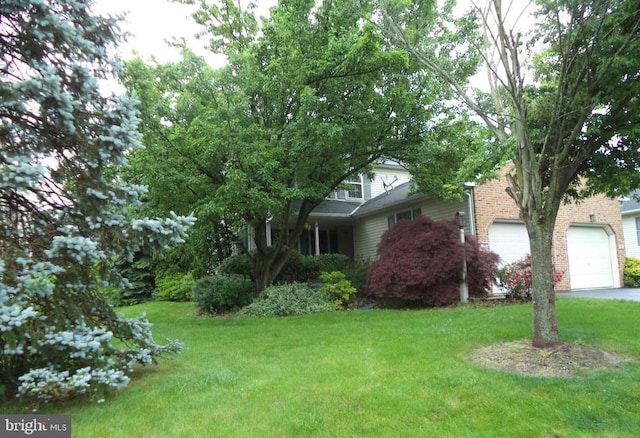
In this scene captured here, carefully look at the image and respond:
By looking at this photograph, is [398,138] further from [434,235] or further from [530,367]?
[530,367]

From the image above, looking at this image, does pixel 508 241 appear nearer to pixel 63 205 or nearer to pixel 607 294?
pixel 607 294

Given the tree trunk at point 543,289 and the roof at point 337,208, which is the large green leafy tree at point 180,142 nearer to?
the tree trunk at point 543,289

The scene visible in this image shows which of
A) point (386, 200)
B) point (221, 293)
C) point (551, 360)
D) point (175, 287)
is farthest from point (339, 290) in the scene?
point (175, 287)

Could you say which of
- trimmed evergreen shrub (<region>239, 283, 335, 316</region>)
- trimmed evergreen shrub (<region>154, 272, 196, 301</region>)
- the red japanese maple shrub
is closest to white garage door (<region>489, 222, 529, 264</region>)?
the red japanese maple shrub

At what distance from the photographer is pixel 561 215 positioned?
16344 mm

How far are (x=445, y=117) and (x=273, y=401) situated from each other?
10.4 metres

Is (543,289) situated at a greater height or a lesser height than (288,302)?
greater

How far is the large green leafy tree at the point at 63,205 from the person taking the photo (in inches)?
166

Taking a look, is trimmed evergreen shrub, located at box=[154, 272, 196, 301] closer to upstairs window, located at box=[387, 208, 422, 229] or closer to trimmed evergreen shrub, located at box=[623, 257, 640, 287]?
upstairs window, located at box=[387, 208, 422, 229]

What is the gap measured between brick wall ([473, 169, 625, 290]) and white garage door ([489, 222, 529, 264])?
1.07 feet

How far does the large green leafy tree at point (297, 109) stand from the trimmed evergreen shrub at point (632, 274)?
36.3 feet

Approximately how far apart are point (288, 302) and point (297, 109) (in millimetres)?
5108

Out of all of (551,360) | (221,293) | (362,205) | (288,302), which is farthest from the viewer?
(362,205)

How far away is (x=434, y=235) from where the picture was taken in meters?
12.6
